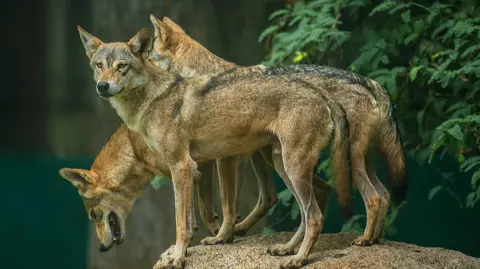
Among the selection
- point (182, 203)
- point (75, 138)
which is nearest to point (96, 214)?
point (182, 203)

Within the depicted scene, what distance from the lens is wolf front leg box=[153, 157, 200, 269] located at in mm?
6641

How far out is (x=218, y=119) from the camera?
679cm

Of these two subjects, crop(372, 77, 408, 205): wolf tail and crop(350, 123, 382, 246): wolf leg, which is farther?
crop(372, 77, 408, 205): wolf tail

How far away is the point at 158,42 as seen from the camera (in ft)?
27.1

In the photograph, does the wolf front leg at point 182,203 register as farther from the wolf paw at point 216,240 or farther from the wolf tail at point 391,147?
the wolf tail at point 391,147

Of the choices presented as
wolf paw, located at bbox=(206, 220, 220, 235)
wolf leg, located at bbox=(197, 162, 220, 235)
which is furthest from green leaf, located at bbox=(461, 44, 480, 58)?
wolf paw, located at bbox=(206, 220, 220, 235)

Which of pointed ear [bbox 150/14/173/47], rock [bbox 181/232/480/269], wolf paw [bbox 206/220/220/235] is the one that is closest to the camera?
rock [bbox 181/232/480/269]

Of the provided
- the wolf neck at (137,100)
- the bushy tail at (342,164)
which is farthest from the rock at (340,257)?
the wolf neck at (137,100)

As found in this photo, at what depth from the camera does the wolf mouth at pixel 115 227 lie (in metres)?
7.81

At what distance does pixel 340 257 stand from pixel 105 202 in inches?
92.7

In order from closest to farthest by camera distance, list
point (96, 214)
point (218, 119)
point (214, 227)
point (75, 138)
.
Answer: point (218, 119) < point (96, 214) < point (214, 227) < point (75, 138)

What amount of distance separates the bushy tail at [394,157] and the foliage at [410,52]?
2.82ft

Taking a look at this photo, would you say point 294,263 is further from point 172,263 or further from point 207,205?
point 207,205

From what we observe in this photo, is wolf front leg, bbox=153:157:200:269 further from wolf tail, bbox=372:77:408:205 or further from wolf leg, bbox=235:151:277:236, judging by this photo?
wolf tail, bbox=372:77:408:205
